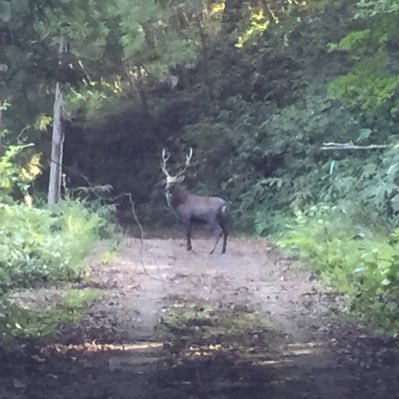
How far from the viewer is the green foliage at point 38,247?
14.5 metres

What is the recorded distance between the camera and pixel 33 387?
329 inches

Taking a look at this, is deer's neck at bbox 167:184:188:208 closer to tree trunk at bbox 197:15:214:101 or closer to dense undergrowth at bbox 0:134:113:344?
dense undergrowth at bbox 0:134:113:344

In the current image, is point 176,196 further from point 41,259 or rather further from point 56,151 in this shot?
point 41,259

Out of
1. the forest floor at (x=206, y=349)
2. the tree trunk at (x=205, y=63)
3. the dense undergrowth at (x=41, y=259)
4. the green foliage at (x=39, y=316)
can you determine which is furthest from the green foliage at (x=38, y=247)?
the tree trunk at (x=205, y=63)

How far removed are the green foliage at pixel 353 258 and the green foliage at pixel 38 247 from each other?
3627 millimetres

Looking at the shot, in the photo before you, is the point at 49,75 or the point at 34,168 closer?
the point at 49,75

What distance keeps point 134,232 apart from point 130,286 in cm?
1423

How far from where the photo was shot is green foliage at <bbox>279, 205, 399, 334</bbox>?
1177cm

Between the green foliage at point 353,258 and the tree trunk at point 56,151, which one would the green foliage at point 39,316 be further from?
the tree trunk at point 56,151

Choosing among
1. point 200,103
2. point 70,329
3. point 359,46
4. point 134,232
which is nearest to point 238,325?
point 70,329

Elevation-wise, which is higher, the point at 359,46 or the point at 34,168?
the point at 359,46

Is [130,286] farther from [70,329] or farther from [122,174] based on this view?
[122,174]

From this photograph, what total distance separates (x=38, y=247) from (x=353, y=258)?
15.3 feet

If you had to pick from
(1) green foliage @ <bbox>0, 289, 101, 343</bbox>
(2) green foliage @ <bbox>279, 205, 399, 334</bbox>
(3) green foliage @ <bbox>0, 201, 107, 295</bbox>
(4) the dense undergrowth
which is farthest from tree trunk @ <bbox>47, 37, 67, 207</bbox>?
(1) green foliage @ <bbox>0, 289, 101, 343</bbox>
